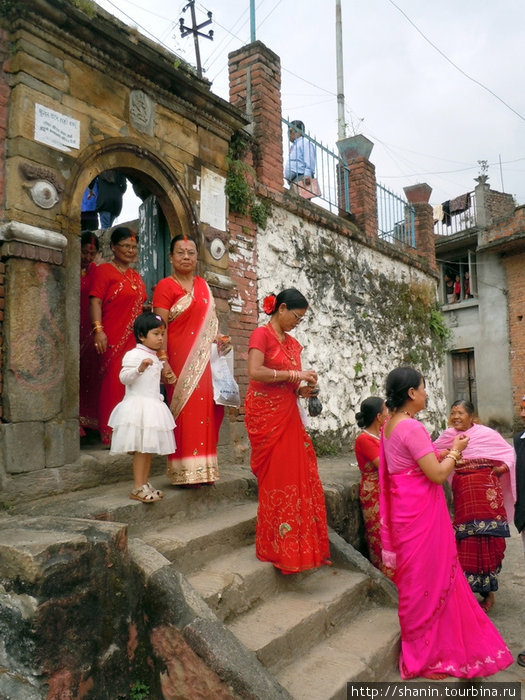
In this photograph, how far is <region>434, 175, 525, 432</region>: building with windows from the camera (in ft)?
49.7

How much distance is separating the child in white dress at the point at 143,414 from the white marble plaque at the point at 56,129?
4.78ft

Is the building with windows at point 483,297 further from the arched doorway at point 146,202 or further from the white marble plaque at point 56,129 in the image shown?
the white marble plaque at point 56,129

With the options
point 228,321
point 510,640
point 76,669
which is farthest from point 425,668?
point 228,321

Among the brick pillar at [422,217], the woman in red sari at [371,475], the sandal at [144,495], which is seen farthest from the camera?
the brick pillar at [422,217]

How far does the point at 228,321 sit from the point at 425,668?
11.2 ft

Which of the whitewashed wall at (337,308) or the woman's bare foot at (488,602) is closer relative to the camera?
the woman's bare foot at (488,602)

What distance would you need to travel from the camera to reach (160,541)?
10.4ft

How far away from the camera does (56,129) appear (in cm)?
394

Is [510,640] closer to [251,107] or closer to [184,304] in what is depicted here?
[184,304]

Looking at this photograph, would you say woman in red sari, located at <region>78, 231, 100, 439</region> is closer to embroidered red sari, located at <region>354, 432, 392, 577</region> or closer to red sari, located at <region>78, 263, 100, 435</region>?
red sari, located at <region>78, 263, 100, 435</region>

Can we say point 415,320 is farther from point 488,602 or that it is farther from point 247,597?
point 247,597

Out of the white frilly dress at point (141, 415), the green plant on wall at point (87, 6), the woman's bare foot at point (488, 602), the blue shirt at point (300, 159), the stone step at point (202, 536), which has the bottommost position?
the woman's bare foot at point (488, 602)

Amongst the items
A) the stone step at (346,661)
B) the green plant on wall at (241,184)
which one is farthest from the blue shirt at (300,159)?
the stone step at (346,661)

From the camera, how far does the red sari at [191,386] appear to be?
149 inches
